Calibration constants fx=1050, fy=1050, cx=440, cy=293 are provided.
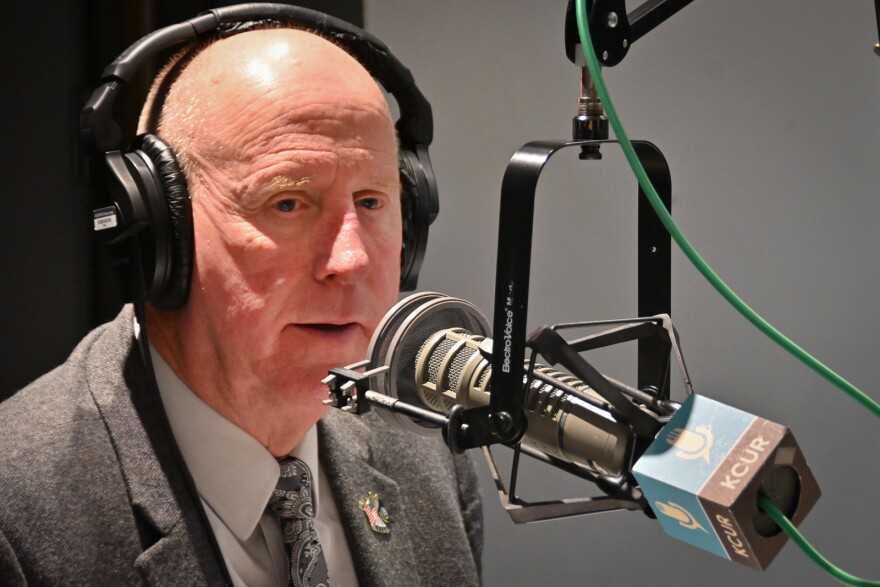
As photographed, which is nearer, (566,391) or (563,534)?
(566,391)

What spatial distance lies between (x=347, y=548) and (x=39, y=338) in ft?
2.20

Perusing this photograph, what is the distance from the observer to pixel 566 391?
86cm

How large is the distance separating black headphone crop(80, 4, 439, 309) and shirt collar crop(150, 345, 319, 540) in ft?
0.45

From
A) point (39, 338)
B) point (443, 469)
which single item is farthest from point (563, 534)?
point (39, 338)

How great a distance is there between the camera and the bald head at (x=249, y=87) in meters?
1.29

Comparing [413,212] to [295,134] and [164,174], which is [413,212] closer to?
[295,134]

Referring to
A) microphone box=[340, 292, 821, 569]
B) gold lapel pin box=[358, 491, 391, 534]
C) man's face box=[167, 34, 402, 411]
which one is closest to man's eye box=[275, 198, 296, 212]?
man's face box=[167, 34, 402, 411]

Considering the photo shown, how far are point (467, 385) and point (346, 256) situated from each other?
0.37m

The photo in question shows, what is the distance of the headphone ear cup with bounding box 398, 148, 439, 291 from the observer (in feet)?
4.78

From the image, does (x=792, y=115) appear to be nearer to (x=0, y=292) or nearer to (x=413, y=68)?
(x=413, y=68)

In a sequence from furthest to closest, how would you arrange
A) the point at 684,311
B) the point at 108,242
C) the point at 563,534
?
the point at 563,534, the point at 684,311, the point at 108,242

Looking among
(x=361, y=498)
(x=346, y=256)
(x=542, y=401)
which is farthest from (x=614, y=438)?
(x=361, y=498)

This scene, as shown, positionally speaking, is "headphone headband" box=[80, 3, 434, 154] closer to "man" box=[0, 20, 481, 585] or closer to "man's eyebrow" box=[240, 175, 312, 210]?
"man" box=[0, 20, 481, 585]

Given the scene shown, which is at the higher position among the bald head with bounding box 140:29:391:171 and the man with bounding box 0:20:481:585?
the bald head with bounding box 140:29:391:171
